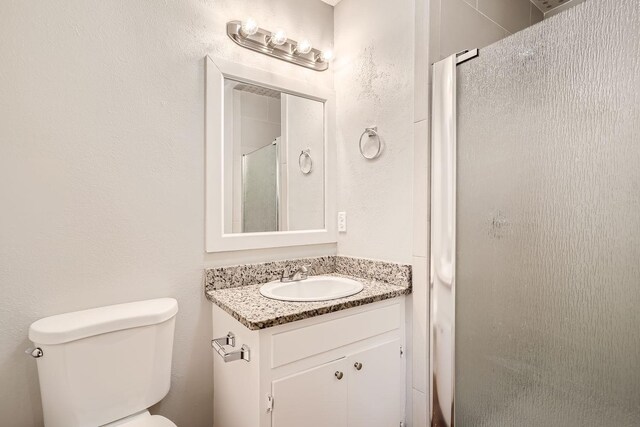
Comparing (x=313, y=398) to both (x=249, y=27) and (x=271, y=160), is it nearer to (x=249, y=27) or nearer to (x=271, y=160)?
(x=271, y=160)

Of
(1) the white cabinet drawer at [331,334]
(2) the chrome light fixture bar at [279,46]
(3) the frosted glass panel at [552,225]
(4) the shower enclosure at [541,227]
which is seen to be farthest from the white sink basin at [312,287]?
(2) the chrome light fixture bar at [279,46]

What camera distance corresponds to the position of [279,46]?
5.41 feet

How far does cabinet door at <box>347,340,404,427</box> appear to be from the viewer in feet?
4.20

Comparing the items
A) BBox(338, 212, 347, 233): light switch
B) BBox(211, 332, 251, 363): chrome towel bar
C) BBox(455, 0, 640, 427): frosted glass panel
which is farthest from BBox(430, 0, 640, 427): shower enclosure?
BBox(211, 332, 251, 363): chrome towel bar

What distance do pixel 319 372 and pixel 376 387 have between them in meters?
0.32

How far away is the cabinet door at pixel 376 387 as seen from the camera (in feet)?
4.20

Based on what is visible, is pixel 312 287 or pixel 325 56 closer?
pixel 312 287

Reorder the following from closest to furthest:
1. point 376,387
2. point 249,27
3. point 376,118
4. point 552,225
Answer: point 552,225
point 376,387
point 249,27
point 376,118

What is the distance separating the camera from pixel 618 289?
0.88 meters

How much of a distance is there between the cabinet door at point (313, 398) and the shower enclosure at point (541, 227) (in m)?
0.43

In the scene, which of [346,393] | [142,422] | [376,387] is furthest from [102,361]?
[376,387]

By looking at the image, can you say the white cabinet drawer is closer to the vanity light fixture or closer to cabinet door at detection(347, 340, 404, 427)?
cabinet door at detection(347, 340, 404, 427)

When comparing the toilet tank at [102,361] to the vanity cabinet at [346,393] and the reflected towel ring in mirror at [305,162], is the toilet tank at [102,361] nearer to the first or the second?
the vanity cabinet at [346,393]

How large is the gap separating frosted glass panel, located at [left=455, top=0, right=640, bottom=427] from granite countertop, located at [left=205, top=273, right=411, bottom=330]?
342 millimetres
